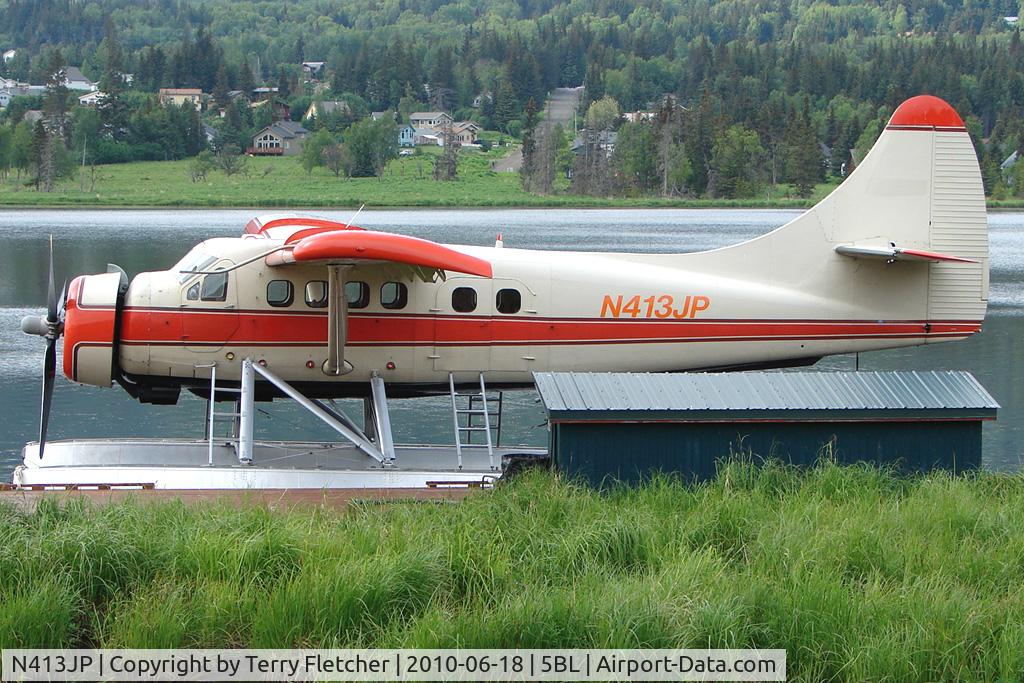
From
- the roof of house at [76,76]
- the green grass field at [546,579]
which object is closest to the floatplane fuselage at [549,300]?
the green grass field at [546,579]

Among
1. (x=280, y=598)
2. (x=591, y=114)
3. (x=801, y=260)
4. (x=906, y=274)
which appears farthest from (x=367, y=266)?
(x=591, y=114)

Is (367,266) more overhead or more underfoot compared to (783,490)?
more overhead

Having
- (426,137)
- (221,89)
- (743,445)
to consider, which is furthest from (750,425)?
(221,89)

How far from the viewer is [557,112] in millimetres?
169500

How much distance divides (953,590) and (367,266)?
6.50m

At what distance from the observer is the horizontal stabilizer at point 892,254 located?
12.3 m

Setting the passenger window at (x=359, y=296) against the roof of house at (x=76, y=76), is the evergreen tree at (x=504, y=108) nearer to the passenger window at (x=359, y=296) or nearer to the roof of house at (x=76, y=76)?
the roof of house at (x=76, y=76)

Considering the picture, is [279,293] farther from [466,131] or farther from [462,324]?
[466,131]

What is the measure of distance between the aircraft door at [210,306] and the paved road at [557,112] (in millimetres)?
100465

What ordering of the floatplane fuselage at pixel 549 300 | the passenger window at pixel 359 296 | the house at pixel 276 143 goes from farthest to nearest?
the house at pixel 276 143 → the passenger window at pixel 359 296 → the floatplane fuselage at pixel 549 300

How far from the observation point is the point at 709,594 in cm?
620

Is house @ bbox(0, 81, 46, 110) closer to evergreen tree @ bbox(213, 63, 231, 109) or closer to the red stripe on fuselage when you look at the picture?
evergreen tree @ bbox(213, 63, 231, 109)

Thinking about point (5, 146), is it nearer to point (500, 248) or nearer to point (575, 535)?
point (500, 248)

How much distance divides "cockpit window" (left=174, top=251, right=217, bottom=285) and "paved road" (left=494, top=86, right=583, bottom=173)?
329 ft
